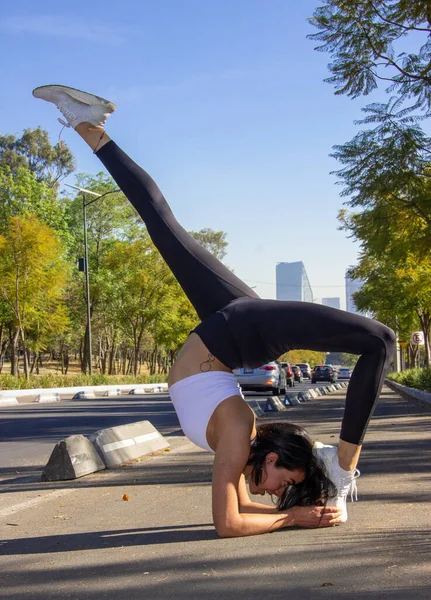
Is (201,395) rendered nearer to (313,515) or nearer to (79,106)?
(313,515)

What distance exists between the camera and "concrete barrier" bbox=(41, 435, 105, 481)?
6.93 meters

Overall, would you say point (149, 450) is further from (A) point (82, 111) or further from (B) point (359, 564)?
(B) point (359, 564)

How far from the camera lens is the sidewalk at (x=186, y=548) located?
10.6 ft

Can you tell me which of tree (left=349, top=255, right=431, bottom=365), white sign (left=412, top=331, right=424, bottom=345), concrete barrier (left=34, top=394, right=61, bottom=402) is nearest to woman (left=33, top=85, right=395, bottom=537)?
concrete barrier (left=34, top=394, right=61, bottom=402)

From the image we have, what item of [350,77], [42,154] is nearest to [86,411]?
[350,77]

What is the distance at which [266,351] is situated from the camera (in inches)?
161

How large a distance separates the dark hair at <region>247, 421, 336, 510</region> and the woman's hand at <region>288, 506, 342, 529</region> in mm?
41

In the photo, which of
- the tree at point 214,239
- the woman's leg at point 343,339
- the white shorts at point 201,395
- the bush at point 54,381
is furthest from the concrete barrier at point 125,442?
the tree at point 214,239

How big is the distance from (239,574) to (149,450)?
555 centimetres

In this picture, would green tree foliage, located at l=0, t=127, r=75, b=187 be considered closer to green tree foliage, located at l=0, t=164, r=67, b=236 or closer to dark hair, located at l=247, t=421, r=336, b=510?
green tree foliage, located at l=0, t=164, r=67, b=236

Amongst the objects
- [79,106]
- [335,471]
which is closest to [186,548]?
[335,471]

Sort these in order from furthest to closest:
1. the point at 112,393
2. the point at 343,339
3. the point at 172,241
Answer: the point at 112,393 → the point at 172,241 → the point at 343,339

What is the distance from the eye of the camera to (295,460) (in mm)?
4137

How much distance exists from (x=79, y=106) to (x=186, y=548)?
3.02 metres
